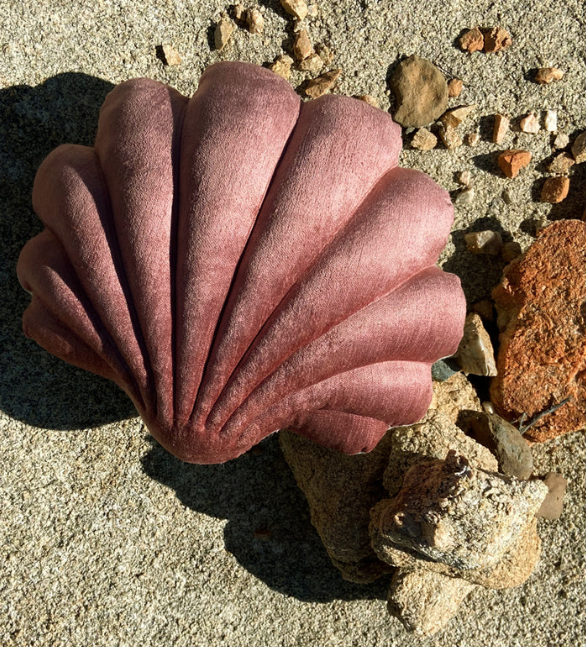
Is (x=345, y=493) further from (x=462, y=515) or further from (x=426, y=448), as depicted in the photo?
(x=462, y=515)

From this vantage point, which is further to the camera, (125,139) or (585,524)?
(585,524)

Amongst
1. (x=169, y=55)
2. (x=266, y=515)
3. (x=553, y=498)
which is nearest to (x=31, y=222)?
(x=169, y=55)

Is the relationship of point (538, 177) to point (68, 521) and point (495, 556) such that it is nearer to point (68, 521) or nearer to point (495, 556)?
point (495, 556)

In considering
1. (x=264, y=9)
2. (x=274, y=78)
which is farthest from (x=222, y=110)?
(x=264, y=9)

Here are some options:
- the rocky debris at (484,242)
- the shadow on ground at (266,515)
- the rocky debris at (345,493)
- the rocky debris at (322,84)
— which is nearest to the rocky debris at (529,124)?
the rocky debris at (484,242)

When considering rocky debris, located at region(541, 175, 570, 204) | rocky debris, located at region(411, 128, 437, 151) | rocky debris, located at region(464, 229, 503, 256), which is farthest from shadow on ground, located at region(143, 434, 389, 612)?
rocky debris, located at region(541, 175, 570, 204)

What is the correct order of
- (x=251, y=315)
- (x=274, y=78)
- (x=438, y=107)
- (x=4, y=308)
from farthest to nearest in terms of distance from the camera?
(x=438, y=107) < (x=4, y=308) < (x=274, y=78) < (x=251, y=315)

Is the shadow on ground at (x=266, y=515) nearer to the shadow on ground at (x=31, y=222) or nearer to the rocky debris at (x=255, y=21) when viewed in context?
the shadow on ground at (x=31, y=222)
